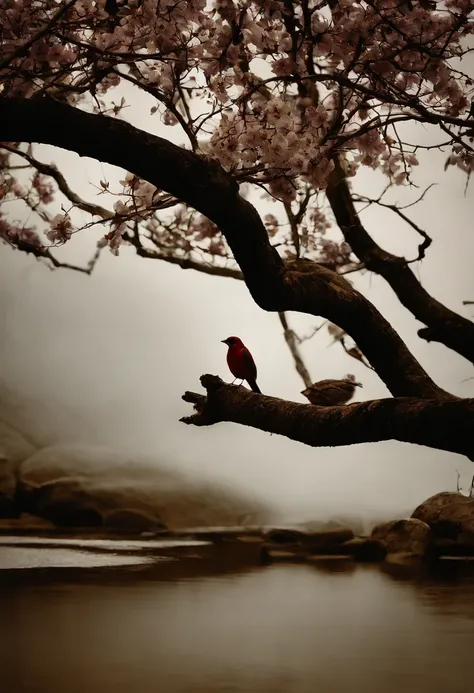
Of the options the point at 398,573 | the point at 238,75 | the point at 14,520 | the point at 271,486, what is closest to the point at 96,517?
the point at 14,520

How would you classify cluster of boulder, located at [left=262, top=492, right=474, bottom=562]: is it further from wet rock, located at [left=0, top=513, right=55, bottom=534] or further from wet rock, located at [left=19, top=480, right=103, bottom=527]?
wet rock, located at [left=0, top=513, right=55, bottom=534]

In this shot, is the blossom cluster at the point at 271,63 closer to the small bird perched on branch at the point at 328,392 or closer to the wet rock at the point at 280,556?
the small bird perched on branch at the point at 328,392

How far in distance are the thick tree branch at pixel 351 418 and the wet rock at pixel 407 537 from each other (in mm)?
1641

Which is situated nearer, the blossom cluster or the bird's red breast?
the blossom cluster

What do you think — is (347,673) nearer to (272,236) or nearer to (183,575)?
(183,575)

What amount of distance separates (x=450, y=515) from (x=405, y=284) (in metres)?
1.48

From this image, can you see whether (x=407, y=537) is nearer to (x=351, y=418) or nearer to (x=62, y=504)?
(x=62, y=504)

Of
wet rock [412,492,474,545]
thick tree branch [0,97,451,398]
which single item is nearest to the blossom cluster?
thick tree branch [0,97,451,398]

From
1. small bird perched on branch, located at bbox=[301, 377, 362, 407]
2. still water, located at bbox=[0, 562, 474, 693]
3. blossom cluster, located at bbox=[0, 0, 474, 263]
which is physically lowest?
still water, located at bbox=[0, 562, 474, 693]

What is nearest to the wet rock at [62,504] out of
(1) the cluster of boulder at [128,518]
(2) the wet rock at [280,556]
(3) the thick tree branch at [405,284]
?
(1) the cluster of boulder at [128,518]

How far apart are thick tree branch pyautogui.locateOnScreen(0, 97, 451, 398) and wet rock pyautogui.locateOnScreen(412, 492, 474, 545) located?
170 cm

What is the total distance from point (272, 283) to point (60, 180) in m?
1.35

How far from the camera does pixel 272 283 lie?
6.26ft

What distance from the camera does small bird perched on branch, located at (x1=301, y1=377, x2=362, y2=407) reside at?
2748 millimetres
